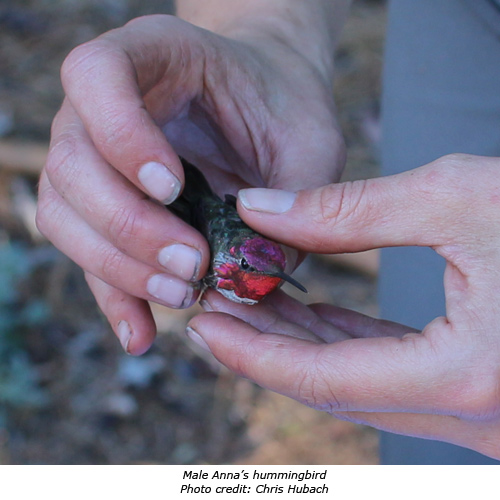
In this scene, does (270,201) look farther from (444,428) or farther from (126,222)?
(444,428)

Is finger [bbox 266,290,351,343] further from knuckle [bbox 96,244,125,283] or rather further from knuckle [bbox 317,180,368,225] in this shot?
knuckle [bbox 96,244,125,283]

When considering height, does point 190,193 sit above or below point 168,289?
above

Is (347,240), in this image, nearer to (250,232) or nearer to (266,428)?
(250,232)

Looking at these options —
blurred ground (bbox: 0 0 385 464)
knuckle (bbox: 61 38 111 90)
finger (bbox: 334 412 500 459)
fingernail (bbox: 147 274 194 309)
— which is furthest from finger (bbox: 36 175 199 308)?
blurred ground (bbox: 0 0 385 464)

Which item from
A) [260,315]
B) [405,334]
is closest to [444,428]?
[405,334]

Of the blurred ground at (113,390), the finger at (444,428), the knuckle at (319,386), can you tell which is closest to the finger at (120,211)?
the knuckle at (319,386)

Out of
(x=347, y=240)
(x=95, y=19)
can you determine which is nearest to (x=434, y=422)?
(x=347, y=240)

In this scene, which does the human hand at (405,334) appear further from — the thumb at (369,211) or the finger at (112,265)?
the finger at (112,265)
